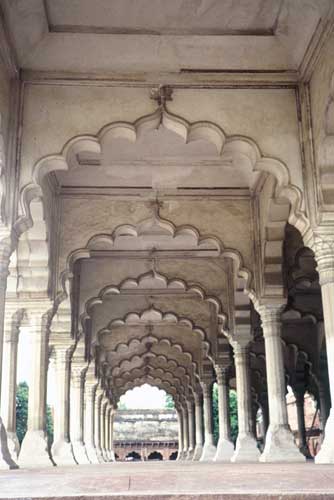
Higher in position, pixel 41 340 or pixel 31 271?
pixel 31 271

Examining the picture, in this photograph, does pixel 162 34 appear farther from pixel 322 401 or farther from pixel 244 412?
pixel 322 401

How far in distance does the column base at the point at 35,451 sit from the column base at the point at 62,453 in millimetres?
2870

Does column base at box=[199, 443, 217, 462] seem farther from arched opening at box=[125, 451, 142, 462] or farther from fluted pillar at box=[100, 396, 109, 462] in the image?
arched opening at box=[125, 451, 142, 462]

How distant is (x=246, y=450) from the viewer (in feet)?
50.1

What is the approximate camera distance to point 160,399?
125 meters

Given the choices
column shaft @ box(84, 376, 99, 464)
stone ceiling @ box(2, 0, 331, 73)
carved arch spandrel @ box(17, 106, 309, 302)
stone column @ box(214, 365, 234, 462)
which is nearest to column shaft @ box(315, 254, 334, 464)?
carved arch spandrel @ box(17, 106, 309, 302)

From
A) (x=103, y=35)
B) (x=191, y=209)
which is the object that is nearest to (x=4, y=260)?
(x=103, y=35)

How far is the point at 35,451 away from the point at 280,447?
4.47 meters

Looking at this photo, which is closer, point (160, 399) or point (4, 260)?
point (4, 260)

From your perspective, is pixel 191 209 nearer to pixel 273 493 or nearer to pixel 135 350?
pixel 273 493

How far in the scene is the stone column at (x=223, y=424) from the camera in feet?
63.0

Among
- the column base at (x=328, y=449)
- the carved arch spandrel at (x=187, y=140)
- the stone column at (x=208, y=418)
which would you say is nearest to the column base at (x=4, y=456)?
the carved arch spandrel at (x=187, y=140)

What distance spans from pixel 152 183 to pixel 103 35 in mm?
4408

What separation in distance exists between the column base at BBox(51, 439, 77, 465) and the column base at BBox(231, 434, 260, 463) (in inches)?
145
